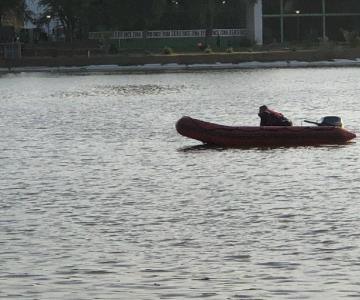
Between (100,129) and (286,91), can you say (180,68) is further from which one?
(100,129)

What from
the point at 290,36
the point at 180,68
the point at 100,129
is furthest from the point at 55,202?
the point at 290,36

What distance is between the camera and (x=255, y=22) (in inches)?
5241

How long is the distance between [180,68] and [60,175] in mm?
86274

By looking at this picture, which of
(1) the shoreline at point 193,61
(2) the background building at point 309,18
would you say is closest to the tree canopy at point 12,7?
(1) the shoreline at point 193,61

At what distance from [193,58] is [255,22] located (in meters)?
11.4

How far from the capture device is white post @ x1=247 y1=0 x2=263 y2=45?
436 feet

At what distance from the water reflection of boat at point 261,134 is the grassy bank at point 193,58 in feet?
255

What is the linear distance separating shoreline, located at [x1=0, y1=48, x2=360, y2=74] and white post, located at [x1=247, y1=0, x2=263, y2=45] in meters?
6.50

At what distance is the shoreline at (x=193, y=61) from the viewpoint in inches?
4904

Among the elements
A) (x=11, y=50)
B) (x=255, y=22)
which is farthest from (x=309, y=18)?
(x=11, y=50)

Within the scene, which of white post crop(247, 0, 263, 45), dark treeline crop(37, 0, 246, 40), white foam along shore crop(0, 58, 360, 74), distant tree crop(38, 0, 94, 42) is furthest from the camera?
white post crop(247, 0, 263, 45)

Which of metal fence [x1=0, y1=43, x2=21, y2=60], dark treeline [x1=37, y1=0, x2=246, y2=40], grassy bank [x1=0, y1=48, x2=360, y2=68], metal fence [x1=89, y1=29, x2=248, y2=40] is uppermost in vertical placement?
dark treeline [x1=37, y1=0, x2=246, y2=40]

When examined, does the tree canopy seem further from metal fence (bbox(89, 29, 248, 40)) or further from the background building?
the background building

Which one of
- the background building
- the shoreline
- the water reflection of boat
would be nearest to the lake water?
the water reflection of boat
